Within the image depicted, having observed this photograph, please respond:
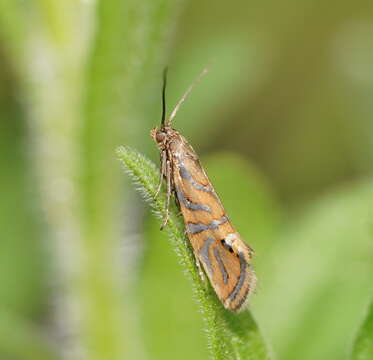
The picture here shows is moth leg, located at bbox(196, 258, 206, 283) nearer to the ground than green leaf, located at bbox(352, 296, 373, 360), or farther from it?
farther from it

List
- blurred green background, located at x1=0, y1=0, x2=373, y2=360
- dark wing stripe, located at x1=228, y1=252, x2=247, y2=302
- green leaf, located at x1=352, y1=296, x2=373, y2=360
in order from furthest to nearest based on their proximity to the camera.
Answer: blurred green background, located at x1=0, y1=0, x2=373, y2=360 < dark wing stripe, located at x1=228, y1=252, x2=247, y2=302 < green leaf, located at x1=352, y1=296, x2=373, y2=360

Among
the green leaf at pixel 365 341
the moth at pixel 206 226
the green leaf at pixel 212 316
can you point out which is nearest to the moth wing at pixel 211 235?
the moth at pixel 206 226

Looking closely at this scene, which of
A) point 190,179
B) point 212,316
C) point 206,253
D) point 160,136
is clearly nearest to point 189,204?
point 190,179

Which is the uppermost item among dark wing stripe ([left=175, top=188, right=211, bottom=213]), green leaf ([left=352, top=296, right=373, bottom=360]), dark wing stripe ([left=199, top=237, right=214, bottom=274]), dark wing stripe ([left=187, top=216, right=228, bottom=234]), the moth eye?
the moth eye

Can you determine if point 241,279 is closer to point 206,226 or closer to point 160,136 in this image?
point 206,226

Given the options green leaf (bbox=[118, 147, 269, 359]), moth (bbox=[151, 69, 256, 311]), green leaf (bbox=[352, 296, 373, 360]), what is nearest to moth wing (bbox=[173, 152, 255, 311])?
moth (bbox=[151, 69, 256, 311])

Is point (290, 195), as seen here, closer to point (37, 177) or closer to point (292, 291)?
point (292, 291)

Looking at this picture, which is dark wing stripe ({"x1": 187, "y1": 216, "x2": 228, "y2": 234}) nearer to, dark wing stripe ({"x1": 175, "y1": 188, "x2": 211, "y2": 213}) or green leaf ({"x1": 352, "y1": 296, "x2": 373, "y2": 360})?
dark wing stripe ({"x1": 175, "y1": 188, "x2": 211, "y2": 213})

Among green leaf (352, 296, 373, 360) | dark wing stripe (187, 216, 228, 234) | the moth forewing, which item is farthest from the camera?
dark wing stripe (187, 216, 228, 234)
